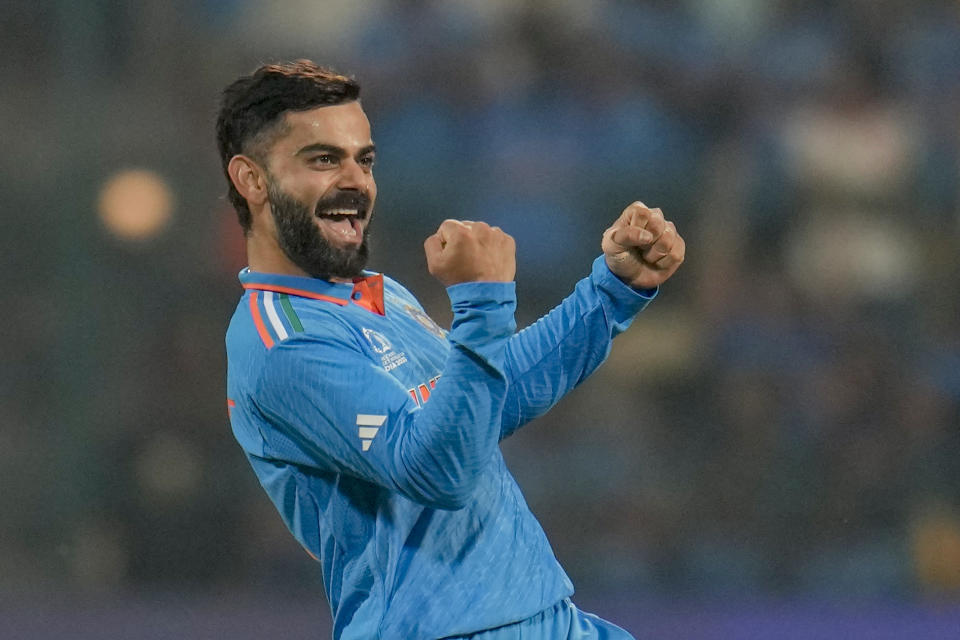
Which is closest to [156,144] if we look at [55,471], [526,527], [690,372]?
[55,471]

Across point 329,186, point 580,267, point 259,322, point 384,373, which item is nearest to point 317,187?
point 329,186

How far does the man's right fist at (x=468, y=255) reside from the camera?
1.69 meters

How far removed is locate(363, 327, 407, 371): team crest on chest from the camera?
1922 millimetres

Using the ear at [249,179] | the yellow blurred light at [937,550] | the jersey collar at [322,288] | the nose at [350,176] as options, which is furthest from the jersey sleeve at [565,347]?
the yellow blurred light at [937,550]

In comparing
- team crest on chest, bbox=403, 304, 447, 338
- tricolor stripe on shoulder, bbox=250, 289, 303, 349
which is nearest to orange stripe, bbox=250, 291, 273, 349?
tricolor stripe on shoulder, bbox=250, 289, 303, 349

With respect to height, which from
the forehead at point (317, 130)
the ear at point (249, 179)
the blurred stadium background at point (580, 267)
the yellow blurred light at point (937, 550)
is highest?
the forehead at point (317, 130)

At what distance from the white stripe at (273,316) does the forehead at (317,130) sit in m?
0.23

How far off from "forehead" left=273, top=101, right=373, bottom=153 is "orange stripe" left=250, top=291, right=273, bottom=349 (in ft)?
0.79

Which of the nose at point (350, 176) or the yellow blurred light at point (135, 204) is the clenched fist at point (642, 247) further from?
the yellow blurred light at point (135, 204)

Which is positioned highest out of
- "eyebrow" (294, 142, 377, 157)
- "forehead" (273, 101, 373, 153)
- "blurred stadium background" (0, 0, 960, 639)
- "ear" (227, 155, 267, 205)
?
"forehead" (273, 101, 373, 153)

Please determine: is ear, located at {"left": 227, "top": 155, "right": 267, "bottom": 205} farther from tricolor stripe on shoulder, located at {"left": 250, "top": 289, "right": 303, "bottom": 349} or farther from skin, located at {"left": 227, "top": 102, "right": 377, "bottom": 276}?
tricolor stripe on shoulder, located at {"left": 250, "top": 289, "right": 303, "bottom": 349}

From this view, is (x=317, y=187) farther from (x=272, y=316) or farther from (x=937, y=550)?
(x=937, y=550)

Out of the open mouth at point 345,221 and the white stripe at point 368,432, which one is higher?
the open mouth at point 345,221

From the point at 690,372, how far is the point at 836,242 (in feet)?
2.28
